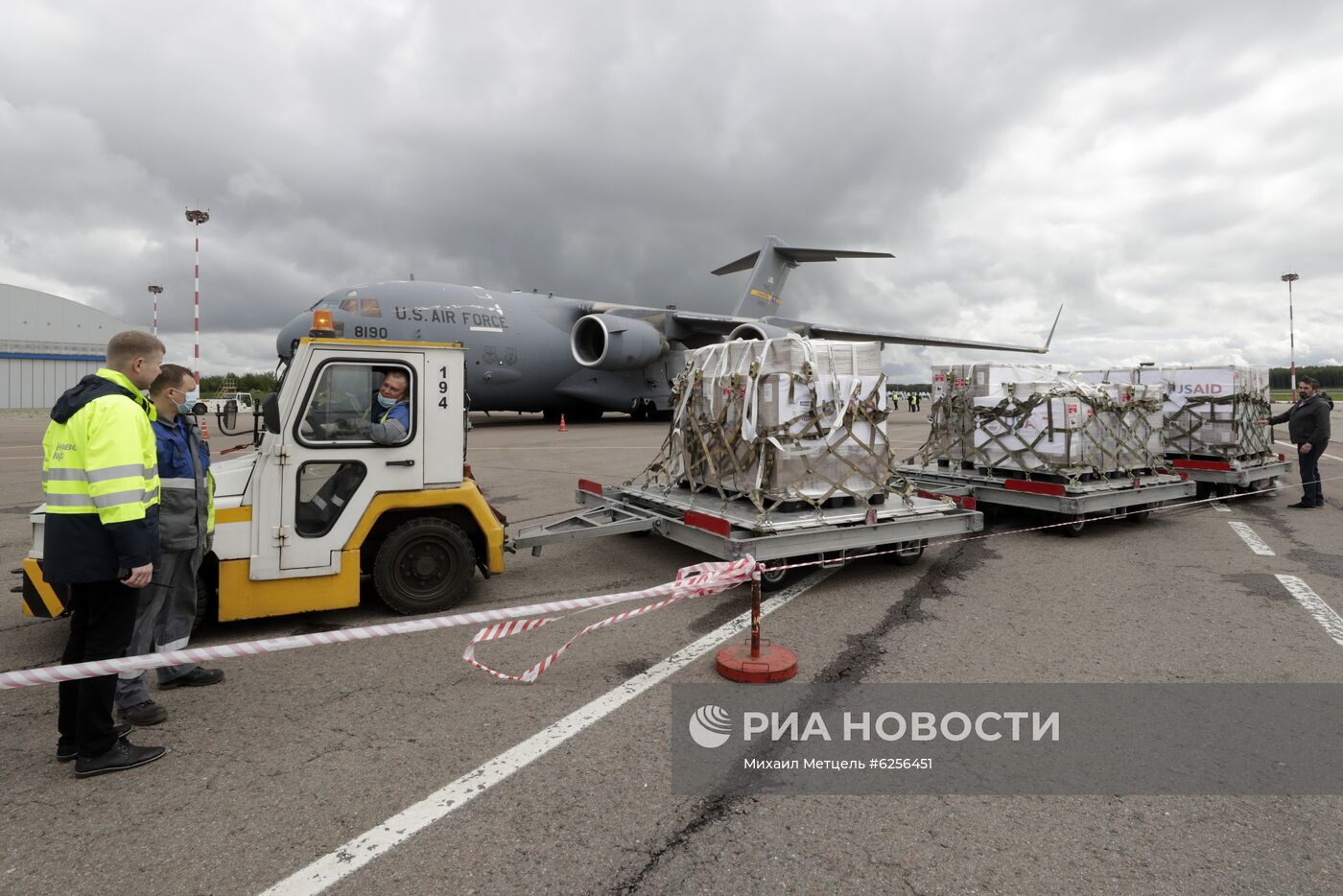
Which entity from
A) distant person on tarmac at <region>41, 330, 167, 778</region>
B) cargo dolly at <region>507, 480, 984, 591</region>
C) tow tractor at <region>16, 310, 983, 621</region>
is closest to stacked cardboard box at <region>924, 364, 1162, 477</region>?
cargo dolly at <region>507, 480, 984, 591</region>

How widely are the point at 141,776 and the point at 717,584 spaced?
2887 mm

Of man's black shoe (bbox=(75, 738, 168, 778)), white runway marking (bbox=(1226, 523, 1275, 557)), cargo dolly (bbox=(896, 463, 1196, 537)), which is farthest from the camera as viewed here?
cargo dolly (bbox=(896, 463, 1196, 537))

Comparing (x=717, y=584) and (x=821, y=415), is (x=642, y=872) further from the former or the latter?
(x=821, y=415)

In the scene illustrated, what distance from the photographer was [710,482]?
655cm

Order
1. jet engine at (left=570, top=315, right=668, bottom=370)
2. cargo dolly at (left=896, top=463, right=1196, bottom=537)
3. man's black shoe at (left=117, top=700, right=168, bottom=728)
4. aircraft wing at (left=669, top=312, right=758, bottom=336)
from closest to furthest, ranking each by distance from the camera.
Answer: man's black shoe at (left=117, top=700, right=168, bottom=728) → cargo dolly at (left=896, top=463, right=1196, bottom=537) → jet engine at (left=570, top=315, right=668, bottom=370) → aircraft wing at (left=669, top=312, right=758, bottom=336)

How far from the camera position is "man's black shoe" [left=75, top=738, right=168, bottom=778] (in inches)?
116

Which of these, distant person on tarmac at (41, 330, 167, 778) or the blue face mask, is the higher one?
the blue face mask

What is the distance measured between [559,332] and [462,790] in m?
18.7

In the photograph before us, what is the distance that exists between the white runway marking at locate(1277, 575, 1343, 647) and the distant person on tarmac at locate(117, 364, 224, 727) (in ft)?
21.6

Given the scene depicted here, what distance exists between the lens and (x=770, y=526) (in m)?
5.35

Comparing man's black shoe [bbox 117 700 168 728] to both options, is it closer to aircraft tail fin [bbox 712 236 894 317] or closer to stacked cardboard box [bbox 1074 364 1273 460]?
stacked cardboard box [bbox 1074 364 1273 460]

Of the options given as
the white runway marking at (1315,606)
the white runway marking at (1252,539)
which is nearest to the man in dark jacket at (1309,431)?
the white runway marking at (1252,539)

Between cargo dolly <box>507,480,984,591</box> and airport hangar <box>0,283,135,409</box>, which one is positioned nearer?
cargo dolly <box>507,480,984,591</box>

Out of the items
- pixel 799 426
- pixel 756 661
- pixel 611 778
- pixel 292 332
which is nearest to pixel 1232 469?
pixel 799 426
